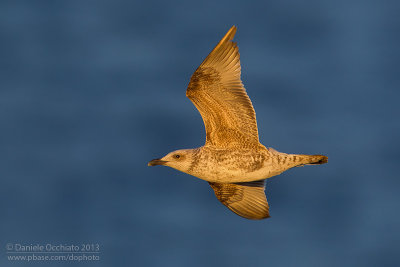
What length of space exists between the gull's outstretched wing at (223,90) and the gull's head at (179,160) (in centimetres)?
93

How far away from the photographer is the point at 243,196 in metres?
19.4

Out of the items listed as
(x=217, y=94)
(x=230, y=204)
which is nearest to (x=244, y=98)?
(x=217, y=94)

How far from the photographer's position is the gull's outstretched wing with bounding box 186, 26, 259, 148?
691 inches

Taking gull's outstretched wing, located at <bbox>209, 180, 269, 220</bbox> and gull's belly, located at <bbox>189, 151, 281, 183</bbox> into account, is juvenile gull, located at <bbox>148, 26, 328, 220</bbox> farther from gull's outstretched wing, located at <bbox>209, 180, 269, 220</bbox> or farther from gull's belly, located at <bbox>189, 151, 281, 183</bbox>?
gull's outstretched wing, located at <bbox>209, 180, 269, 220</bbox>

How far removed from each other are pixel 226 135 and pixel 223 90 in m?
1.13

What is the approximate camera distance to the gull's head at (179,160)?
18.0 m

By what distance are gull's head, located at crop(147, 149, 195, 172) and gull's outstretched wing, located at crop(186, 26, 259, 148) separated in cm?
93

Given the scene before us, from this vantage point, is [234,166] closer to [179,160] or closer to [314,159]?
[179,160]

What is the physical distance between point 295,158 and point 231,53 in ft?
9.68

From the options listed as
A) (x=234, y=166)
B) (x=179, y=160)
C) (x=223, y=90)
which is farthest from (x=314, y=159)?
(x=179, y=160)

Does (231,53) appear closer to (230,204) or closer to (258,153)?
(258,153)

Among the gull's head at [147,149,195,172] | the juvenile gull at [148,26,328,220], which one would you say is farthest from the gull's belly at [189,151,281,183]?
the gull's head at [147,149,195,172]

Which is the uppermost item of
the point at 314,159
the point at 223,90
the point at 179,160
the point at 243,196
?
the point at 223,90

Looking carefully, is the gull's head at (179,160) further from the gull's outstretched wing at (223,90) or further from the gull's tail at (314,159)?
the gull's tail at (314,159)
